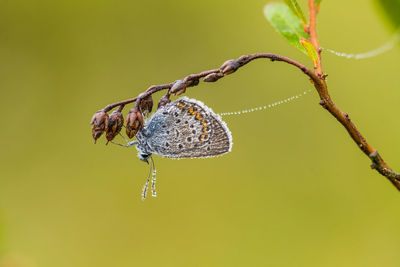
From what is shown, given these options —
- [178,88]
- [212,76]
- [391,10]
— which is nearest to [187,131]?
[178,88]

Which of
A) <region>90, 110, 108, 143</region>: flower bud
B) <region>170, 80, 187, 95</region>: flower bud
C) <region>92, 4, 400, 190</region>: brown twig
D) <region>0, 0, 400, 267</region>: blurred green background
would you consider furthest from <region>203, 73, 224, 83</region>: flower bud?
<region>0, 0, 400, 267</region>: blurred green background

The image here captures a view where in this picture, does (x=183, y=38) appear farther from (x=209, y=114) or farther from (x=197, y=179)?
(x=209, y=114)

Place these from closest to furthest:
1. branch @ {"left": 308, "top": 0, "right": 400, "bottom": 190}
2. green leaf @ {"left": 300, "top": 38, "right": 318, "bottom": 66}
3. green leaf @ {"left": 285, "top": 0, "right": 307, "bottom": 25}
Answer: branch @ {"left": 308, "top": 0, "right": 400, "bottom": 190}, green leaf @ {"left": 300, "top": 38, "right": 318, "bottom": 66}, green leaf @ {"left": 285, "top": 0, "right": 307, "bottom": 25}

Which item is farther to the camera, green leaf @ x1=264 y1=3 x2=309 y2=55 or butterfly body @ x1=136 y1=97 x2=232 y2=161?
butterfly body @ x1=136 y1=97 x2=232 y2=161

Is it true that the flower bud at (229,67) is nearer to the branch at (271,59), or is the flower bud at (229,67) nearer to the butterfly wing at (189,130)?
the branch at (271,59)

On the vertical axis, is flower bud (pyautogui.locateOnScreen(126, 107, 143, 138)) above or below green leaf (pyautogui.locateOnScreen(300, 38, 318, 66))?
above

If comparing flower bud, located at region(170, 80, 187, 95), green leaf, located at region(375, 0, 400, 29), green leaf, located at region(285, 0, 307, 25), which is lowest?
green leaf, located at region(375, 0, 400, 29)

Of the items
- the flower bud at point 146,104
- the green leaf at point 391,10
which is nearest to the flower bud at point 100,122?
the flower bud at point 146,104

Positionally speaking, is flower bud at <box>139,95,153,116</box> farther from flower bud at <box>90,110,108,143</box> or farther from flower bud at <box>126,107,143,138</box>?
flower bud at <box>90,110,108,143</box>
